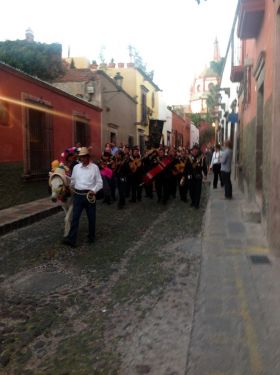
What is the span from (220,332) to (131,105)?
22738mm

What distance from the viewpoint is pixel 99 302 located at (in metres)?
4.29

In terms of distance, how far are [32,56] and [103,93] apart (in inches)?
129

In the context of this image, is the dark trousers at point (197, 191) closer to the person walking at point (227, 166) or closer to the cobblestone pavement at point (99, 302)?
the person walking at point (227, 166)

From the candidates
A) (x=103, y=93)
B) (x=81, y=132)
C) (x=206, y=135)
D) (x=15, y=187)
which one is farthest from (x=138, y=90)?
(x=206, y=135)

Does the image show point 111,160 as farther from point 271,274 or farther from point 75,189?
point 271,274

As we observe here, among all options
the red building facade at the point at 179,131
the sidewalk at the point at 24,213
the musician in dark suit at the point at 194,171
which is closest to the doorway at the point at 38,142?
the sidewalk at the point at 24,213

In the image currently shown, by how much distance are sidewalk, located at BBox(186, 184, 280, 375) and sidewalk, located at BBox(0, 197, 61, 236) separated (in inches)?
146

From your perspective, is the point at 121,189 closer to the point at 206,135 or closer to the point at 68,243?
the point at 68,243

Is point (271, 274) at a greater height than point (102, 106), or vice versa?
point (102, 106)

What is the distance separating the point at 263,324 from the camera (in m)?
3.52

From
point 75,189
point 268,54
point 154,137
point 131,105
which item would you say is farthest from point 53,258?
point 131,105

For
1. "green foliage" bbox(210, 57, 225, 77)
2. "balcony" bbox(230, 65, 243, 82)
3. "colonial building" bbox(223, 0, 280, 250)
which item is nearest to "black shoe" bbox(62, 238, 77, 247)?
"colonial building" bbox(223, 0, 280, 250)

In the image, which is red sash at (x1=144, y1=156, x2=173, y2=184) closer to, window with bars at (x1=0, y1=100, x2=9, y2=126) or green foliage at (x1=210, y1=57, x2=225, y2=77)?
window with bars at (x1=0, y1=100, x2=9, y2=126)

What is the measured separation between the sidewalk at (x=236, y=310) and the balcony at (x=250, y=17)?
4.06m
